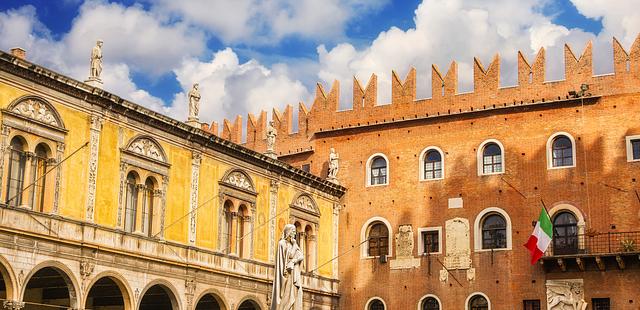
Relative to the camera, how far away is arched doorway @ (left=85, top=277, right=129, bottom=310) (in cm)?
2466

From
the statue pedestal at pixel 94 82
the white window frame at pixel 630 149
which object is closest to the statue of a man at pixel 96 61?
the statue pedestal at pixel 94 82

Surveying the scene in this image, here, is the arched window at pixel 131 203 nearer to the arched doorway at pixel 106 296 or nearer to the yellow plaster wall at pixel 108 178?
the yellow plaster wall at pixel 108 178

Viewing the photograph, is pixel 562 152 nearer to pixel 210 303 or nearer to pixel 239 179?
pixel 239 179

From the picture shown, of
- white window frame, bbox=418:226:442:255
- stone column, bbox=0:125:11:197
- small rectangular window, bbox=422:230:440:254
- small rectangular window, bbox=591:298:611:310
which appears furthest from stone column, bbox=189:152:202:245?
small rectangular window, bbox=591:298:611:310

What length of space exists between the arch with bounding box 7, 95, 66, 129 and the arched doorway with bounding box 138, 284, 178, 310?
577cm

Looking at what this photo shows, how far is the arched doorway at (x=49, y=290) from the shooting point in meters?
22.4

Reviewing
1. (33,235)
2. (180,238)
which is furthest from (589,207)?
(33,235)

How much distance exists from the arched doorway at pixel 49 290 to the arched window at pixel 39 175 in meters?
1.65

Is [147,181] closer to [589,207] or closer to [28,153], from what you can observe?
[28,153]

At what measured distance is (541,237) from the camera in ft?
94.5

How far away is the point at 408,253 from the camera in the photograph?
32.5 m

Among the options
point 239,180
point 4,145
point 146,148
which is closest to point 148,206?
point 146,148

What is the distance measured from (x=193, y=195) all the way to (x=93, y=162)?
411 centimetres

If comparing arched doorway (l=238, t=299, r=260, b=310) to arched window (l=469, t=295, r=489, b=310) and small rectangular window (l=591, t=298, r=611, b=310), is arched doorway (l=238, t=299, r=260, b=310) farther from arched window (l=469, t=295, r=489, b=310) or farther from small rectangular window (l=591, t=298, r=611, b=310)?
small rectangular window (l=591, t=298, r=611, b=310)
